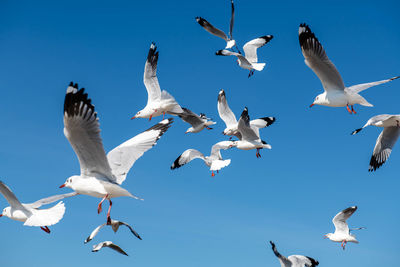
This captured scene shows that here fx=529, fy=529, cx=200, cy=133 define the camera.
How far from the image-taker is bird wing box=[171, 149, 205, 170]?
12141 mm

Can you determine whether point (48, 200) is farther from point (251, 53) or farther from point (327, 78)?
point (251, 53)

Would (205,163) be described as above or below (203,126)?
below

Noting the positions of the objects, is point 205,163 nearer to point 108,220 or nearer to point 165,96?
point 165,96

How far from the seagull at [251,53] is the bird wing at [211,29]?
638mm

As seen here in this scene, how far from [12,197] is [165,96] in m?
3.79

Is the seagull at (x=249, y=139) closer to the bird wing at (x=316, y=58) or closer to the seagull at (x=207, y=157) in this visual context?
the seagull at (x=207, y=157)

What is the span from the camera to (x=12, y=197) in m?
8.72

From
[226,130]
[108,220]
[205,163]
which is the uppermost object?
[226,130]

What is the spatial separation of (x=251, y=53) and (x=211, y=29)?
5.76 ft

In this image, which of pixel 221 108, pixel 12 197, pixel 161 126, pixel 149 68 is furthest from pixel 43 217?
pixel 221 108

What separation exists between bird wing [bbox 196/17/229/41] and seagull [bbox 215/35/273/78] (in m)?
0.64

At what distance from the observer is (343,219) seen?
41.8 feet

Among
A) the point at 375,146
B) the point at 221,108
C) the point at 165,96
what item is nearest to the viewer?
the point at 375,146

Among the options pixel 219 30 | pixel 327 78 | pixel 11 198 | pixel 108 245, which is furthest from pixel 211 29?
pixel 11 198
